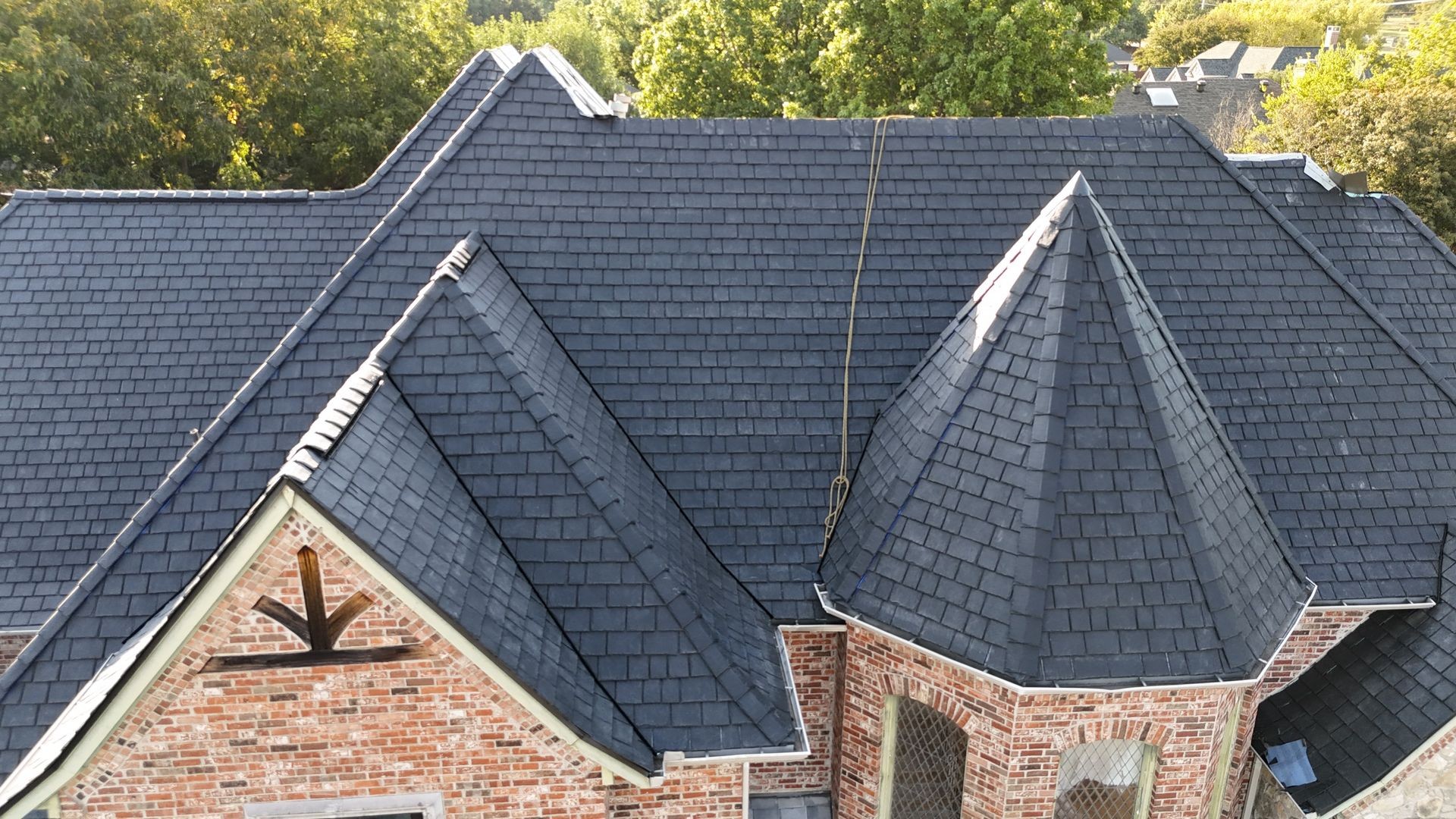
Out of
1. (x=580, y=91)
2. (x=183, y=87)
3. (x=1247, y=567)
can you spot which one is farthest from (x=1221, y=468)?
(x=183, y=87)

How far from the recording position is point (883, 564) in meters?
9.65

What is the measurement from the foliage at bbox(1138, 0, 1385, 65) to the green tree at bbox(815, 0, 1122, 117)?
210 ft

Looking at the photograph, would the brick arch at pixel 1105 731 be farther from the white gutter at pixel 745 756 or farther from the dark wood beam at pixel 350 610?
the dark wood beam at pixel 350 610

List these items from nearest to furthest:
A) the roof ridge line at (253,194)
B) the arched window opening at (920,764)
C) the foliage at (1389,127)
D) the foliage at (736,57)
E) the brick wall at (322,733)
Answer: the brick wall at (322,733), the arched window opening at (920,764), the roof ridge line at (253,194), the foliage at (1389,127), the foliage at (736,57)

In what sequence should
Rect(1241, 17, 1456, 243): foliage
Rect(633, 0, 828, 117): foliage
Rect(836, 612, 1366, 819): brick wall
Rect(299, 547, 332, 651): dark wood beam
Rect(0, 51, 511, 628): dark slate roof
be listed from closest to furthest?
1. Rect(299, 547, 332, 651): dark wood beam
2. Rect(836, 612, 1366, 819): brick wall
3. Rect(0, 51, 511, 628): dark slate roof
4. Rect(1241, 17, 1456, 243): foliage
5. Rect(633, 0, 828, 117): foliage

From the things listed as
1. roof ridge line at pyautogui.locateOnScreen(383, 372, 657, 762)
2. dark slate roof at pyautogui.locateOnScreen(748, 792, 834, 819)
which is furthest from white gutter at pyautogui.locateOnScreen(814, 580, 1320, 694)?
dark slate roof at pyautogui.locateOnScreen(748, 792, 834, 819)

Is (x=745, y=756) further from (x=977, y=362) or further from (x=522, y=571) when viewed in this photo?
(x=977, y=362)

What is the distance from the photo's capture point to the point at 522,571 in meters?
9.11

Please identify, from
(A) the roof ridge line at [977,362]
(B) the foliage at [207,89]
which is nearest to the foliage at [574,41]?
(B) the foliage at [207,89]

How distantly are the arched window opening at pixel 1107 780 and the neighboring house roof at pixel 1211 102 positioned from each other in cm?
4429

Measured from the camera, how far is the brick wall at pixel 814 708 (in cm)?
1074

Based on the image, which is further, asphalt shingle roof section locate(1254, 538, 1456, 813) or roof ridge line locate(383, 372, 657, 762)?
asphalt shingle roof section locate(1254, 538, 1456, 813)

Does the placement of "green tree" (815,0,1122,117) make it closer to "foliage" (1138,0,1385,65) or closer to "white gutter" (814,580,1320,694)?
"white gutter" (814,580,1320,694)

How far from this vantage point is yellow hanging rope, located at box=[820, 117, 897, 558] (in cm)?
1086
